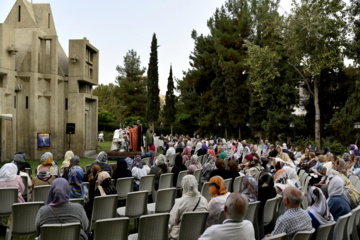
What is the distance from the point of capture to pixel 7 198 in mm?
5773

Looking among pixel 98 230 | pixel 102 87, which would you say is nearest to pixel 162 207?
pixel 98 230

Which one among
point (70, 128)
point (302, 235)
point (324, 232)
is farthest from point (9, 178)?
point (70, 128)

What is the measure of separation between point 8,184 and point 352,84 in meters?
28.7

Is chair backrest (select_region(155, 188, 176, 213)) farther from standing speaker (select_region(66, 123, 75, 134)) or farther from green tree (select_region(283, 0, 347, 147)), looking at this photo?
green tree (select_region(283, 0, 347, 147))

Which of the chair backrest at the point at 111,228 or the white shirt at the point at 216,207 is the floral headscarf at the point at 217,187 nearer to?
the white shirt at the point at 216,207

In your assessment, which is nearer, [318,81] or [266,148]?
[266,148]

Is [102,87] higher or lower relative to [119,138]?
higher

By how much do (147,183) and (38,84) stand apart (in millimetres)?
14952

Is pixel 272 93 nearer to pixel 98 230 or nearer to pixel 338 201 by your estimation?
pixel 338 201

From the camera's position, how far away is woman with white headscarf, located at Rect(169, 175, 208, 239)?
4.68 m

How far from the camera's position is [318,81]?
28.8m

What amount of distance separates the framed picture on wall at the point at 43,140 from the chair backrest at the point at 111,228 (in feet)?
56.9

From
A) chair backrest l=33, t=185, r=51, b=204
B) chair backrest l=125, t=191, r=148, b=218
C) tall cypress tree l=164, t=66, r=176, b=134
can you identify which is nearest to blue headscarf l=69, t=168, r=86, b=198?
chair backrest l=33, t=185, r=51, b=204

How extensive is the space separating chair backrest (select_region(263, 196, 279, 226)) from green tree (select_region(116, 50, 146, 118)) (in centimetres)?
5056
